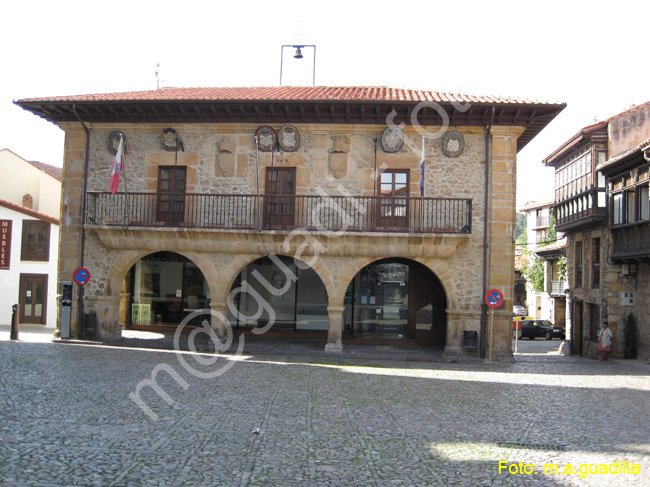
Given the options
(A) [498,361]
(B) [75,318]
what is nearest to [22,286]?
(B) [75,318]

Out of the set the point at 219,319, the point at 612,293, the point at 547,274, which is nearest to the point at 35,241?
the point at 219,319

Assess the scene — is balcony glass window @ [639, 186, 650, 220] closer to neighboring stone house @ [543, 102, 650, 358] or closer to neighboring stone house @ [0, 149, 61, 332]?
neighboring stone house @ [543, 102, 650, 358]

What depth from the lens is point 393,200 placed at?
53.0 ft

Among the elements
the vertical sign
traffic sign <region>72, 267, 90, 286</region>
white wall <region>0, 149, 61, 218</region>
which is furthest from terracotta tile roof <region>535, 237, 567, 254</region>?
the vertical sign

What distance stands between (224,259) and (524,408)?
361 inches

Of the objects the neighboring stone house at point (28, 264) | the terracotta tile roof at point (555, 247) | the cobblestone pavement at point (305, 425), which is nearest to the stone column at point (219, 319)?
the cobblestone pavement at point (305, 425)

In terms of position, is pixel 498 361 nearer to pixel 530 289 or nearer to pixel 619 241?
pixel 619 241

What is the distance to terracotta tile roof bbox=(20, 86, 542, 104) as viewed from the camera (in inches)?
626

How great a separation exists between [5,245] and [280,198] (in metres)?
13.9

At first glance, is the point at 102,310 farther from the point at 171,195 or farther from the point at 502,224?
the point at 502,224

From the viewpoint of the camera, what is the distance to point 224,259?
16.4 metres

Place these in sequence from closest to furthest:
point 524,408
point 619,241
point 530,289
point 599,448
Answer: point 599,448
point 524,408
point 619,241
point 530,289

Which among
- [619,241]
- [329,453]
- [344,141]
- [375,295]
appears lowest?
[329,453]

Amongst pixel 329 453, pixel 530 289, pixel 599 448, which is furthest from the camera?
pixel 530 289
